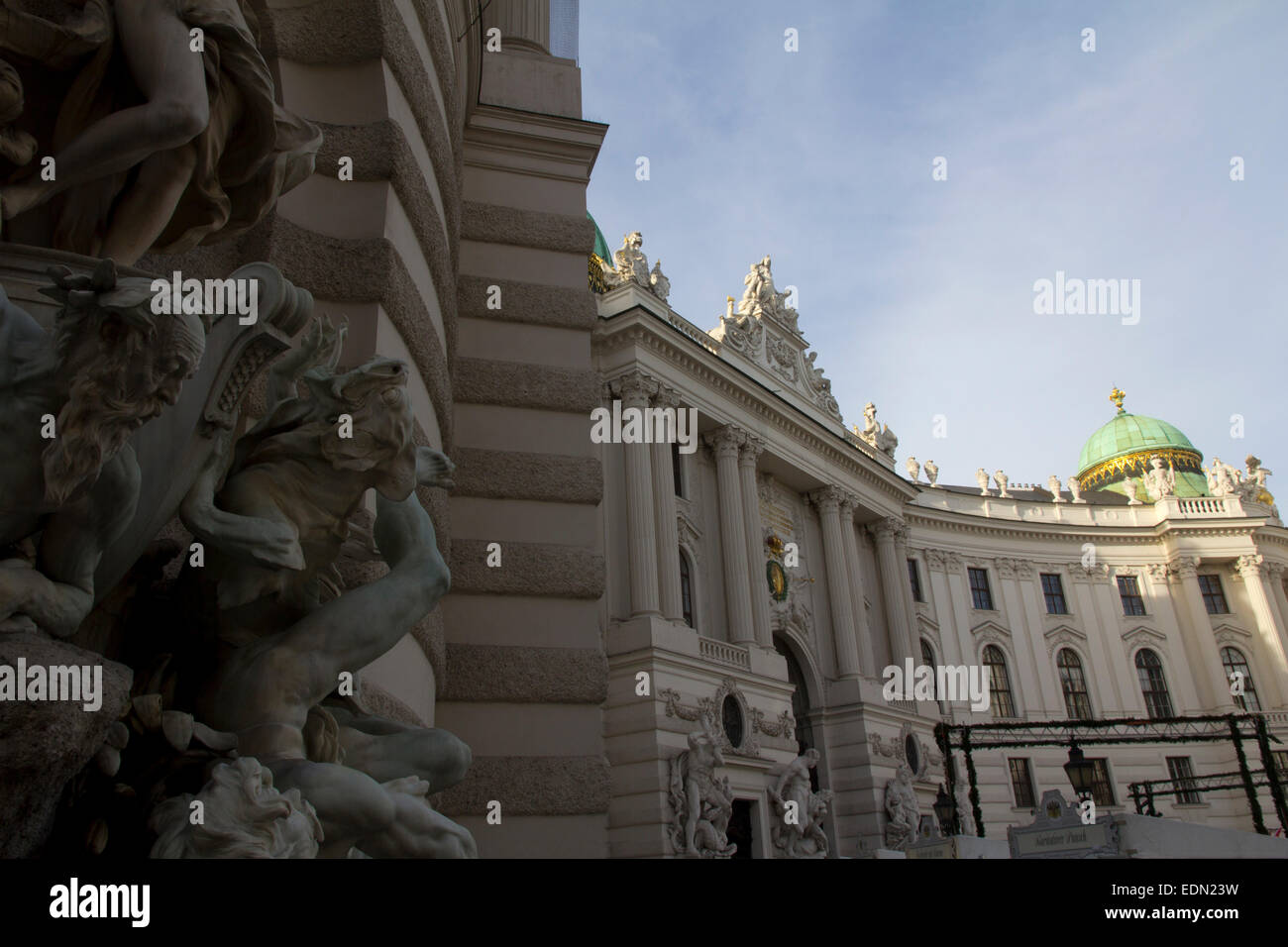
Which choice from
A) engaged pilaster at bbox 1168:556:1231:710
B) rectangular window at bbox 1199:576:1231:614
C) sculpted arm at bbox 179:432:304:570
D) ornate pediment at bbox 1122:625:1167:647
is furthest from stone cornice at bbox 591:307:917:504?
sculpted arm at bbox 179:432:304:570

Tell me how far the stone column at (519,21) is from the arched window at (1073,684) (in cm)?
3885

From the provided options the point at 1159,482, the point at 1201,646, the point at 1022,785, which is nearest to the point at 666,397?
the point at 1022,785

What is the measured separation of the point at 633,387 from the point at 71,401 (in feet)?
83.7

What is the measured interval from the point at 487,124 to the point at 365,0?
A: 3367mm

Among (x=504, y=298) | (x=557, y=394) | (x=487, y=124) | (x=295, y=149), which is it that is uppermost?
(x=487, y=124)

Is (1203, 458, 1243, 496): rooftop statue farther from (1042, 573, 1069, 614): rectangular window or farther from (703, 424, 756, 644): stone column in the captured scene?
(703, 424, 756, 644): stone column

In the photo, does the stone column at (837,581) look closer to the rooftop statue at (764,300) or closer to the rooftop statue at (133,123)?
the rooftop statue at (764,300)

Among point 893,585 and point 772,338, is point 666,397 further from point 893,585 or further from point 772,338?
point 893,585

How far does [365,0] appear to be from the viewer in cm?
669

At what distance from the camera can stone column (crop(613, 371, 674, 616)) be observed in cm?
2547

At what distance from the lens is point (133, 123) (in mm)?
3137
